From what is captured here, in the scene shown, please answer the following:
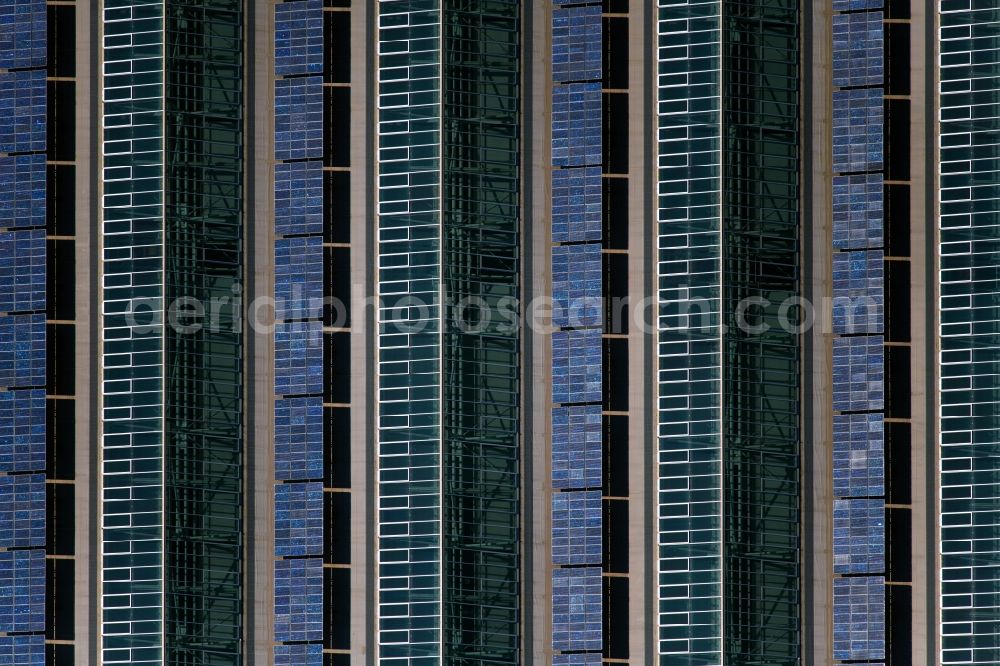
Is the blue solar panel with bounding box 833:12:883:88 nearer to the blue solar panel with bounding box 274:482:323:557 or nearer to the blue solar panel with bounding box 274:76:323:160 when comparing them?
the blue solar panel with bounding box 274:76:323:160

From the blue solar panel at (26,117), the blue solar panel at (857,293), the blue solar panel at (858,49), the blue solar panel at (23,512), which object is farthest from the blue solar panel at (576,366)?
the blue solar panel at (26,117)

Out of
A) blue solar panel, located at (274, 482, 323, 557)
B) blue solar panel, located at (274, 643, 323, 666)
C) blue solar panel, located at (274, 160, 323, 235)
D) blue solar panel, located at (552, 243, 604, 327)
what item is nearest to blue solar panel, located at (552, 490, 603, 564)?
blue solar panel, located at (552, 243, 604, 327)

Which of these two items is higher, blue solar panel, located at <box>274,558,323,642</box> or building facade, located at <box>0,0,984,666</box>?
building facade, located at <box>0,0,984,666</box>

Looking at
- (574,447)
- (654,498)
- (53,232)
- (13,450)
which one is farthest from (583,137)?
(13,450)

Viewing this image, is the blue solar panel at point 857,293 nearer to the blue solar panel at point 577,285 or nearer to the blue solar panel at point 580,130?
the blue solar panel at point 577,285

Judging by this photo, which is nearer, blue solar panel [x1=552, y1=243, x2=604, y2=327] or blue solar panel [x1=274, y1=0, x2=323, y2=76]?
blue solar panel [x1=552, y1=243, x2=604, y2=327]

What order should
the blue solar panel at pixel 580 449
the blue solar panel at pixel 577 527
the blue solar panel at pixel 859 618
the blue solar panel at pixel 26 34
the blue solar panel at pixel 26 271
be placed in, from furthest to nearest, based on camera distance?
the blue solar panel at pixel 26 34 < the blue solar panel at pixel 26 271 < the blue solar panel at pixel 580 449 < the blue solar panel at pixel 577 527 < the blue solar panel at pixel 859 618
